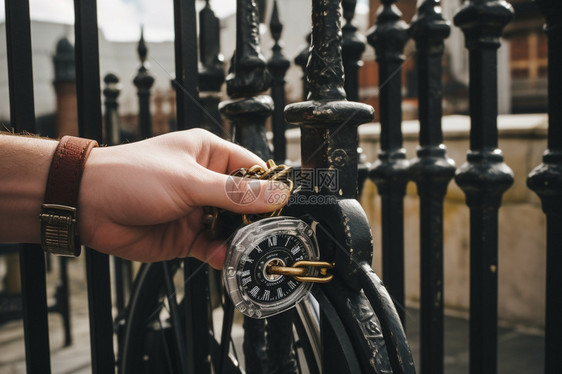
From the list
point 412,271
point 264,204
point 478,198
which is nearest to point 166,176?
point 264,204

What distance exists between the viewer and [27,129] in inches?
42.8

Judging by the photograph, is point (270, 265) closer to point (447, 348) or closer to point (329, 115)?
point (329, 115)

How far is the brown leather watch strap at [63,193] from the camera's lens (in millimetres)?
954

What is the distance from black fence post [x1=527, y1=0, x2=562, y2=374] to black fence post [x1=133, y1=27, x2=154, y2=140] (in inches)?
81.0

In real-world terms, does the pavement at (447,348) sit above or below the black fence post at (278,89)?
below

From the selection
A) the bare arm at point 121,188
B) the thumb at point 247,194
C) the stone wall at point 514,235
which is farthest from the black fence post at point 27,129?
the stone wall at point 514,235

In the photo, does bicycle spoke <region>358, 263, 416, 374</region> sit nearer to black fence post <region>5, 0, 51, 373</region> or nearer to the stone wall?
black fence post <region>5, 0, 51, 373</region>

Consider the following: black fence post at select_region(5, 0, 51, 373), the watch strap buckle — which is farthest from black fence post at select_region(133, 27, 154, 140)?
the watch strap buckle

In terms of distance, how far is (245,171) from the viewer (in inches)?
39.7

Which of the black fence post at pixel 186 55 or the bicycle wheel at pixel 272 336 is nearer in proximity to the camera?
the bicycle wheel at pixel 272 336

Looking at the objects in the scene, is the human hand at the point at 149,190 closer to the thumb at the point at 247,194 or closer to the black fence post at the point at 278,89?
the thumb at the point at 247,194

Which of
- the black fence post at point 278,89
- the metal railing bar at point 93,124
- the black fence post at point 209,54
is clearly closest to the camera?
the metal railing bar at point 93,124

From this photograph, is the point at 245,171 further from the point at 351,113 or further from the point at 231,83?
the point at 231,83

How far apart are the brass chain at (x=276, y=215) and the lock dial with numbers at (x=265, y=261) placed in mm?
17
